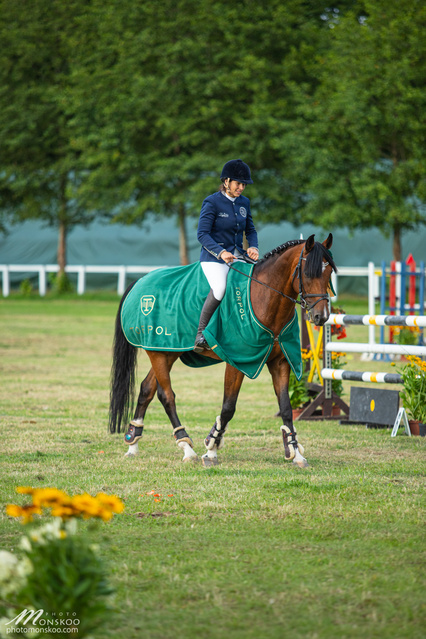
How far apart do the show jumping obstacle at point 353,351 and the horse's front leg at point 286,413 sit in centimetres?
169

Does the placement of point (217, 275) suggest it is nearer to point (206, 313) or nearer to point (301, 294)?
point (206, 313)

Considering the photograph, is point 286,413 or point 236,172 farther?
point 236,172

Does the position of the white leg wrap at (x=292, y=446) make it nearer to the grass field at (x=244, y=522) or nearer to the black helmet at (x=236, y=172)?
the grass field at (x=244, y=522)

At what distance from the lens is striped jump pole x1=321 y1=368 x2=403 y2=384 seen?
7844mm

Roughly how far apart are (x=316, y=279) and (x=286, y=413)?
1.14m

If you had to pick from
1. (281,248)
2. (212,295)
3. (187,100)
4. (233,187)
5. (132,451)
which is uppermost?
(187,100)

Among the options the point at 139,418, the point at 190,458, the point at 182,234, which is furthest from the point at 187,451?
the point at 182,234

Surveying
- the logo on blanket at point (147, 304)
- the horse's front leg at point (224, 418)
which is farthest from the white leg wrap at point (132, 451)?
the logo on blanket at point (147, 304)

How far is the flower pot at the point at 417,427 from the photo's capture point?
7.57m

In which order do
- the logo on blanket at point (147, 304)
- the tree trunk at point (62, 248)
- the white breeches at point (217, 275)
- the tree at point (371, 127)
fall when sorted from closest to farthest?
the white breeches at point (217, 275) → the logo on blanket at point (147, 304) → the tree at point (371, 127) → the tree trunk at point (62, 248)

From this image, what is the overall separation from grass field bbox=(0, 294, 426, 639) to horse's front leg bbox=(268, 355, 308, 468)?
0.36 ft

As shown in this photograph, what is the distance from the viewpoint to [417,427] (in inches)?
299

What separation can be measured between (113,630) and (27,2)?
34.3 m

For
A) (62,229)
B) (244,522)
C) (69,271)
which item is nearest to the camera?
(244,522)
